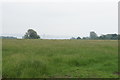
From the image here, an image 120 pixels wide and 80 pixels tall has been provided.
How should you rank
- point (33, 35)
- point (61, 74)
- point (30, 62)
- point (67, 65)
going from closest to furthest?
point (61, 74) < point (30, 62) < point (67, 65) < point (33, 35)

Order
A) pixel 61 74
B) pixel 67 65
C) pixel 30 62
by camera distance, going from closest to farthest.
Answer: pixel 61 74 < pixel 30 62 < pixel 67 65

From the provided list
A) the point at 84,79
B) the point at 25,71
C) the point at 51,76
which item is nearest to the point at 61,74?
the point at 51,76

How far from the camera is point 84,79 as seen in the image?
19.2ft

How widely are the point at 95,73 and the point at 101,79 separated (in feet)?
2.32

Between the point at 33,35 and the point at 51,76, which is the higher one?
the point at 33,35

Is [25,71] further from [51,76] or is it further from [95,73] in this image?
[95,73]

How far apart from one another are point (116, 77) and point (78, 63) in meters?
2.64

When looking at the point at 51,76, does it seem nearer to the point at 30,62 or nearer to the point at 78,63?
the point at 30,62

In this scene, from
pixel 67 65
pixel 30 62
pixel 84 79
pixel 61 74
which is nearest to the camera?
pixel 84 79

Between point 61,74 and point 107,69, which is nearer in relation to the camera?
point 61,74

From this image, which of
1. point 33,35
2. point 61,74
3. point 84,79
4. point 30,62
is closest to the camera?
point 84,79

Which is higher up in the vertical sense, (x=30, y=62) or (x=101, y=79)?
(x=30, y=62)

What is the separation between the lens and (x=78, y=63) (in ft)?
27.7

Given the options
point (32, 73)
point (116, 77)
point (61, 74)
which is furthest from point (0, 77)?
point (116, 77)
